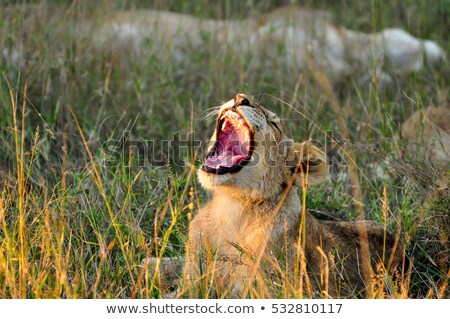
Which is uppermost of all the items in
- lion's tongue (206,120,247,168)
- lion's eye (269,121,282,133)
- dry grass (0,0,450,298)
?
lion's eye (269,121,282,133)

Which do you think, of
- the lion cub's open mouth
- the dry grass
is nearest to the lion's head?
the lion cub's open mouth

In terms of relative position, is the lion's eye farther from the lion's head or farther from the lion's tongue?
the lion's tongue

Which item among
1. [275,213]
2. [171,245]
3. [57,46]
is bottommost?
[171,245]

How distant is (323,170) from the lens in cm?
424

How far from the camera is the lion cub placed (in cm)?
399

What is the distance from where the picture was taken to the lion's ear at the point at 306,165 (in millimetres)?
4227

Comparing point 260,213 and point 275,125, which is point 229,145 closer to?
point 275,125

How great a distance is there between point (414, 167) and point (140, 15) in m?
3.68

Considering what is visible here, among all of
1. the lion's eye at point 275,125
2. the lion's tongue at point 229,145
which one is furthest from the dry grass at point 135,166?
the lion's eye at point 275,125

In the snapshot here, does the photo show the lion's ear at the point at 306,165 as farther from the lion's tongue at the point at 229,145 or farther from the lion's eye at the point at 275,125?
the lion's tongue at the point at 229,145

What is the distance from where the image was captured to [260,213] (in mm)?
4172
